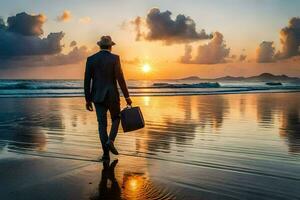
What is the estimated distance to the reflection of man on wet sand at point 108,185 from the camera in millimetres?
3859

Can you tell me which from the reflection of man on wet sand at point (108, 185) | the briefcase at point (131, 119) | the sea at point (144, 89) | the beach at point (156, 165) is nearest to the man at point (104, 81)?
the briefcase at point (131, 119)

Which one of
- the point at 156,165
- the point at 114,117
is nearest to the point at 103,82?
the point at 114,117

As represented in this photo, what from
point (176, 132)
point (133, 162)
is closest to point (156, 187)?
point (133, 162)

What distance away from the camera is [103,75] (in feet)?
19.0

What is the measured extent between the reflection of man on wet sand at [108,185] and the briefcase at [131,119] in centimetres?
94

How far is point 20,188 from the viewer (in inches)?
161

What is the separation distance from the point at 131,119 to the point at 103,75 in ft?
2.79

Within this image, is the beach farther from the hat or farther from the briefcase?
the hat

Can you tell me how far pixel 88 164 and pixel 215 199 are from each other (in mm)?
2181

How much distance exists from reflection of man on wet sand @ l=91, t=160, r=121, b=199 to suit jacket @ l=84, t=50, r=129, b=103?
1.13m

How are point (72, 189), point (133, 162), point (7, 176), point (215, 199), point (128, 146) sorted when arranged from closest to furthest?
point (215, 199)
point (72, 189)
point (7, 176)
point (133, 162)
point (128, 146)

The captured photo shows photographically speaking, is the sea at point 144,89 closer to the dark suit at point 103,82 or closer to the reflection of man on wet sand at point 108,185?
the dark suit at point 103,82

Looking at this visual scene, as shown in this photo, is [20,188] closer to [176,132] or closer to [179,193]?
[179,193]

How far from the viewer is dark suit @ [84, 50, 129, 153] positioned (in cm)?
577
